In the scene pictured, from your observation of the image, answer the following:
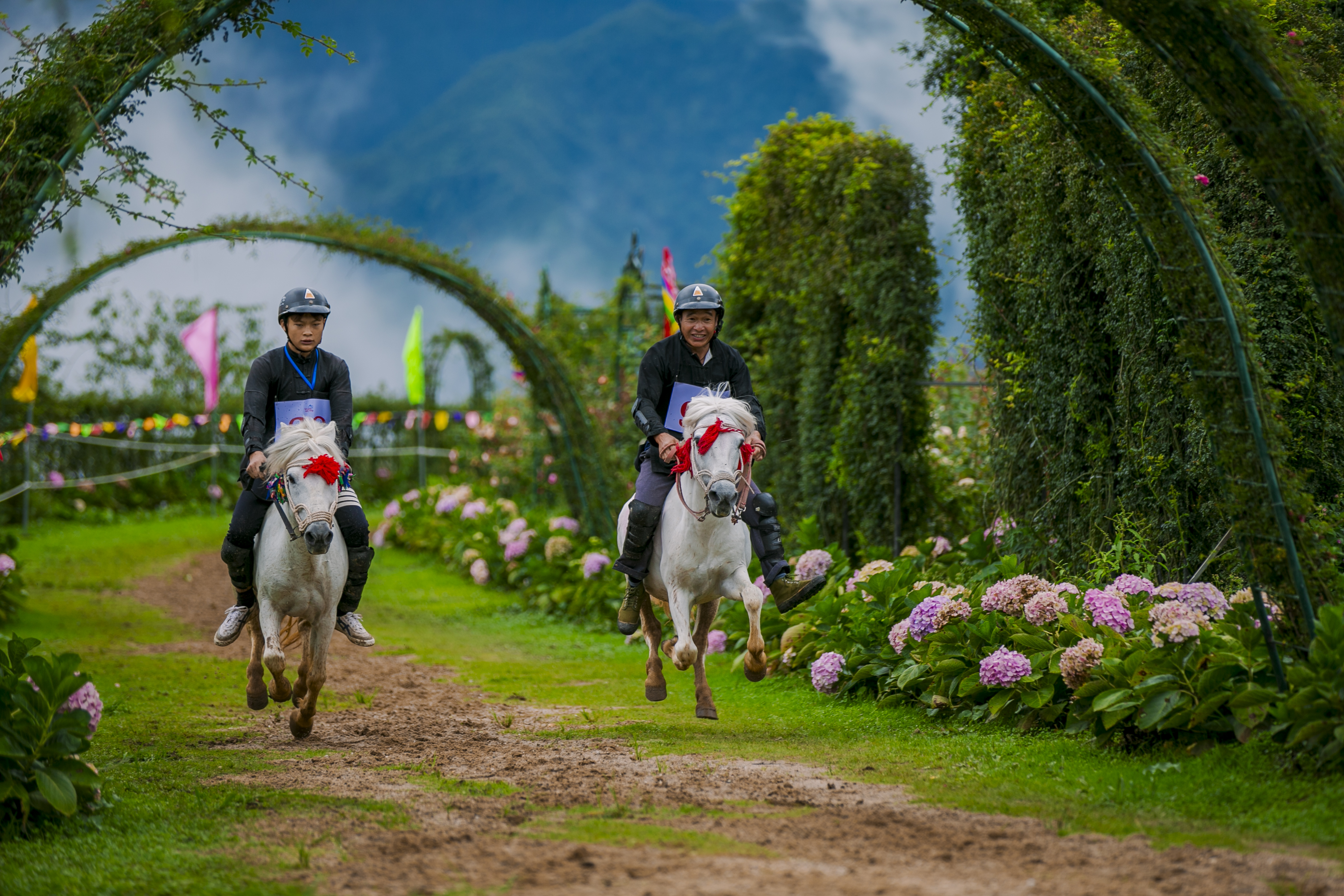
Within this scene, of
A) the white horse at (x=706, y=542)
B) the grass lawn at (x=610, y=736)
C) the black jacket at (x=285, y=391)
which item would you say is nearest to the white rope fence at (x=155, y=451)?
the grass lawn at (x=610, y=736)

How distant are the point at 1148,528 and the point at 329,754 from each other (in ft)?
17.6

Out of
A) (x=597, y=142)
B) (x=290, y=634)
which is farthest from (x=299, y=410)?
(x=597, y=142)

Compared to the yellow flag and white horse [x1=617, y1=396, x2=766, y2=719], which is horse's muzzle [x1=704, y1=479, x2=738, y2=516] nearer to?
white horse [x1=617, y1=396, x2=766, y2=719]

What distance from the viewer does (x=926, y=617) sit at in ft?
22.7

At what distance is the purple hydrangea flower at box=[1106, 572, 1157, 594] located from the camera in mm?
6301

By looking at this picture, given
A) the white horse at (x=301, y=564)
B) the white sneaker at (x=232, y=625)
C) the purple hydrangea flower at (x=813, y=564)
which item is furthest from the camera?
the purple hydrangea flower at (x=813, y=564)

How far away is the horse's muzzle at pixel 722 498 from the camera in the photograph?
19.4 ft

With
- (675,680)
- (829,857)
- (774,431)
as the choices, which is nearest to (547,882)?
(829,857)

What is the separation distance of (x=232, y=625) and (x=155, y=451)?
19.9 metres

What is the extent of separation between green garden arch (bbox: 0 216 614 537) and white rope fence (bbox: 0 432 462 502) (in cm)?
814

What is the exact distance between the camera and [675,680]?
9406 mm

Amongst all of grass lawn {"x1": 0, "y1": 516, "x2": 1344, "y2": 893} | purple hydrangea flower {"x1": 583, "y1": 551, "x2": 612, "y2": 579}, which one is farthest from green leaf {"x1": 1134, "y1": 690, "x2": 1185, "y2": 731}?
purple hydrangea flower {"x1": 583, "y1": 551, "x2": 612, "y2": 579}

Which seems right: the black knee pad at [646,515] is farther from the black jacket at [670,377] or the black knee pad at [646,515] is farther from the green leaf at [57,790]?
the green leaf at [57,790]

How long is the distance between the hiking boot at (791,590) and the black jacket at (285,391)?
9.43 feet
